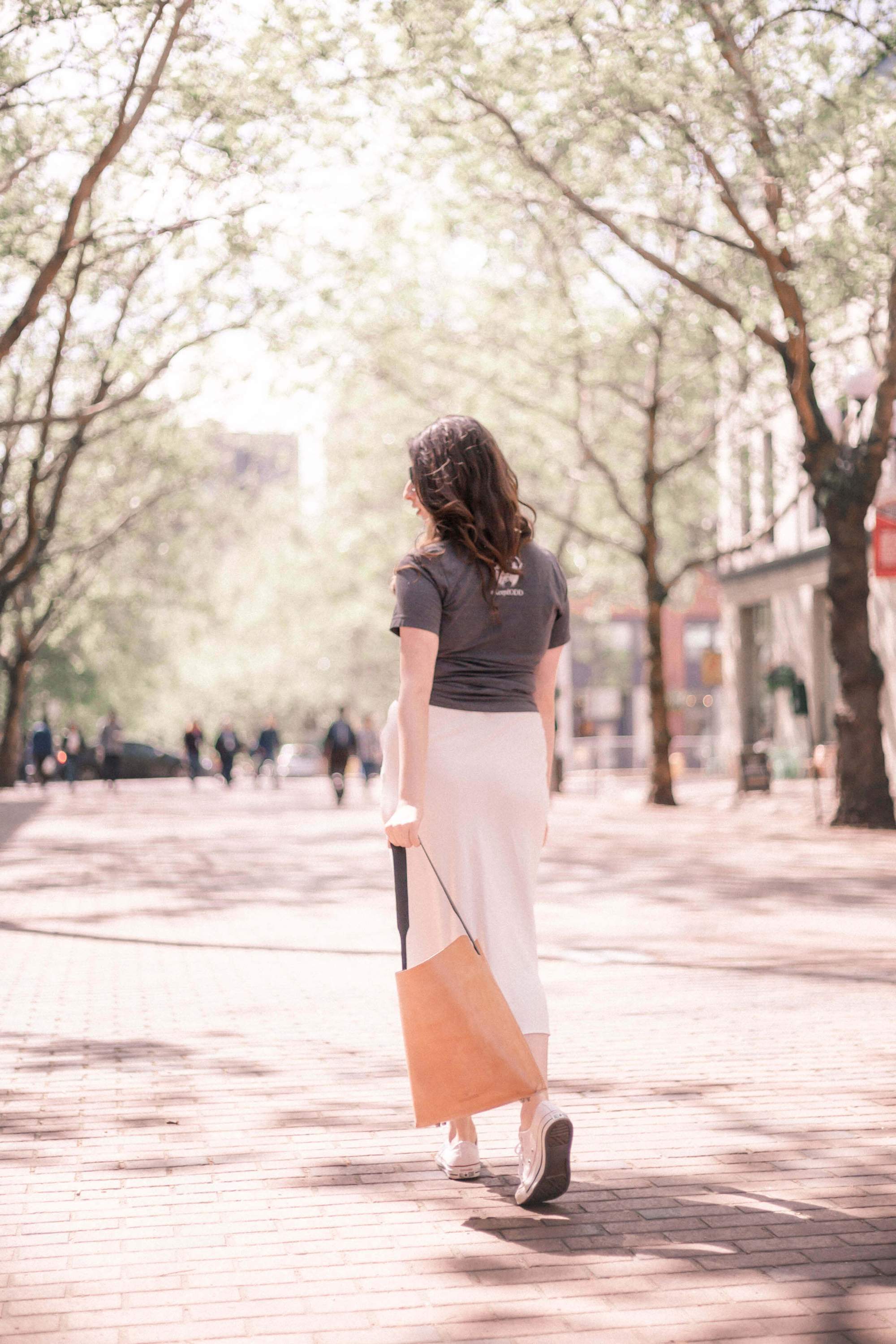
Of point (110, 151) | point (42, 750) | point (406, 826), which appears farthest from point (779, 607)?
point (406, 826)

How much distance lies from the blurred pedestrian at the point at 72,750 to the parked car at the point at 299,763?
15.2 m

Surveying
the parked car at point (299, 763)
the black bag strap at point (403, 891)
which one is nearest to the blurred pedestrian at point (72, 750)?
the parked car at point (299, 763)

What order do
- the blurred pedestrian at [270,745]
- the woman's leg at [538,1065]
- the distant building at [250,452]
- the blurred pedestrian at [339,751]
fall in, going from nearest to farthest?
the woman's leg at [538,1065] → the blurred pedestrian at [339,751] → the distant building at [250,452] → the blurred pedestrian at [270,745]

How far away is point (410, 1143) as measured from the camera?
4.90 m

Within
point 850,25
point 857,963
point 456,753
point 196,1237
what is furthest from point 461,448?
point 850,25

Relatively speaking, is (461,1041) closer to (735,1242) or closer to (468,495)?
(735,1242)

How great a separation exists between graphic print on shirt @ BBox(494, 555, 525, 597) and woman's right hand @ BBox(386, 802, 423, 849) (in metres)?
0.62

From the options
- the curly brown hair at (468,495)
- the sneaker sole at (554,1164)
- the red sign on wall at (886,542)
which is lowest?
the sneaker sole at (554,1164)

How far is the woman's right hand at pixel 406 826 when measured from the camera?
13.5 ft

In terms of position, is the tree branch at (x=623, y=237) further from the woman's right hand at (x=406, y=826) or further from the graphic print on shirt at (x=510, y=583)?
the woman's right hand at (x=406, y=826)

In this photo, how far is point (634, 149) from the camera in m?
17.6

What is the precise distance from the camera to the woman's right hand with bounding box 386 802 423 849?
4.12 m

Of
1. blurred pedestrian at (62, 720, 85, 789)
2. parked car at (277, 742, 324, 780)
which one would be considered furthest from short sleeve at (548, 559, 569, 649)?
parked car at (277, 742, 324, 780)

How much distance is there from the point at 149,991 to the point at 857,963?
3666 millimetres
